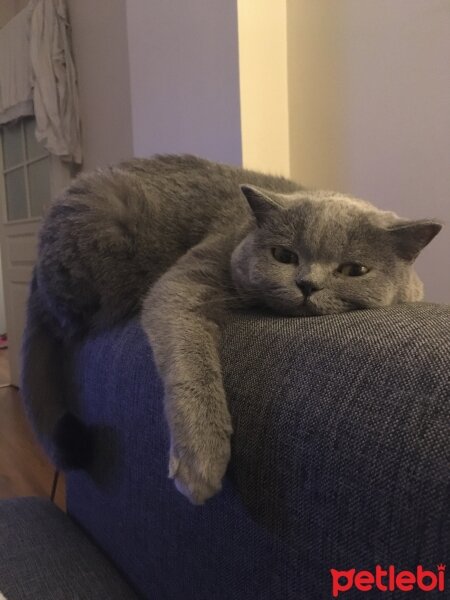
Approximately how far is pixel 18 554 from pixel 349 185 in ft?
4.43

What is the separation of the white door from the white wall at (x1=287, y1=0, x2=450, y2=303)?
1.81 meters

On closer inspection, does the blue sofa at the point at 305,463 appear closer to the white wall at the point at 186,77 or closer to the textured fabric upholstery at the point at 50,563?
the textured fabric upholstery at the point at 50,563

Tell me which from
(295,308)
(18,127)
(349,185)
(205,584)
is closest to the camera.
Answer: (205,584)

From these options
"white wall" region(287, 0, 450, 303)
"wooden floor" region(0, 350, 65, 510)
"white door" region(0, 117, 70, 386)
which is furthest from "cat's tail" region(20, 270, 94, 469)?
"white door" region(0, 117, 70, 386)

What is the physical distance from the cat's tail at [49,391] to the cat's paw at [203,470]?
0.30 m

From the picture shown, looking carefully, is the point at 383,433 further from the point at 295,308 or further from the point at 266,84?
the point at 266,84

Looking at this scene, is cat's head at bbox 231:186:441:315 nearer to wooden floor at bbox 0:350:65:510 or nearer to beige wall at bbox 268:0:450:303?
beige wall at bbox 268:0:450:303

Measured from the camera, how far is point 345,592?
1.32 feet

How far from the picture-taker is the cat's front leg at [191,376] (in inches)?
21.2

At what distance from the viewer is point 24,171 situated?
3355mm

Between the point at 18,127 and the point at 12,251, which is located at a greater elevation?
the point at 18,127

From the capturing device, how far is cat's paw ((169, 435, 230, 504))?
53 centimetres

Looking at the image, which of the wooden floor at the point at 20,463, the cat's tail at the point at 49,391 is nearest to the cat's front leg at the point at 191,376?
the cat's tail at the point at 49,391

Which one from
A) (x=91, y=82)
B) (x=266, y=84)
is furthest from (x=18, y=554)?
(x=91, y=82)
